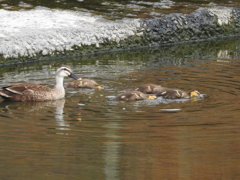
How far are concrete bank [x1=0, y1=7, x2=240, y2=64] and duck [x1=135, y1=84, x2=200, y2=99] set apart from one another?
4.38 metres

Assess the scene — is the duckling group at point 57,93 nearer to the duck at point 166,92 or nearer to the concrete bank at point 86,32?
the duck at point 166,92

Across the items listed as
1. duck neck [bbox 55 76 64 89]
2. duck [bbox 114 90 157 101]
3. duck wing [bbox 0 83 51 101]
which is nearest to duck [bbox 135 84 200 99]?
duck [bbox 114 90 157 101]

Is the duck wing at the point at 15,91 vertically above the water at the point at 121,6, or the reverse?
the water at the point at 121,6

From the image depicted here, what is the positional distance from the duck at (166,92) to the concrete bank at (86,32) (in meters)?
4.38

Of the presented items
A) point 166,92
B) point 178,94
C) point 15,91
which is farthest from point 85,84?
point 178,94

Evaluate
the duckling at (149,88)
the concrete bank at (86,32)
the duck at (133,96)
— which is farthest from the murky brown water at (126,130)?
the concrete bank at (86,32)

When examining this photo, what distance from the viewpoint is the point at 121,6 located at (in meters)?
16.7

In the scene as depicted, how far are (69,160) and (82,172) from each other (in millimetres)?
413

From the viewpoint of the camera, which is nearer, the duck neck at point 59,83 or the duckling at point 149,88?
the duckling at point 149,88

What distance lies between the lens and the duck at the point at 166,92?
9312mm

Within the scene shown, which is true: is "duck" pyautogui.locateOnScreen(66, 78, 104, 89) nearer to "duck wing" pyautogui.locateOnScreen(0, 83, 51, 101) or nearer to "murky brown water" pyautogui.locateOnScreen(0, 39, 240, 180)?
"murky brown water" pyautogui.locateOnScreen(0, 39, 240, 180)

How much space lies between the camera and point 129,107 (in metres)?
8.77

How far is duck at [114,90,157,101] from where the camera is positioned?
362 inches

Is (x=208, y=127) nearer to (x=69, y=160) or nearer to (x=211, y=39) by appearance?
(x=69, y=160)
